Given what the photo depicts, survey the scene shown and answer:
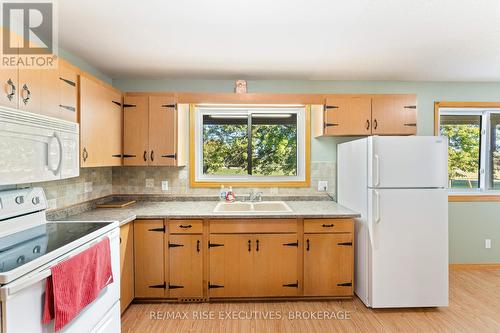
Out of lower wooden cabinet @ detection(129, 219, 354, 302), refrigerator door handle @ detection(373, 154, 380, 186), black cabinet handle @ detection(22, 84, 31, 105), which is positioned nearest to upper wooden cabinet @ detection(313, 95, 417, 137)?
refrigerator door handle @ detection(373, 154, 380, 186)

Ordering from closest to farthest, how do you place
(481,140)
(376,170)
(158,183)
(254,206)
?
(376,170) → (254,206) → (158,183) → (481,140)

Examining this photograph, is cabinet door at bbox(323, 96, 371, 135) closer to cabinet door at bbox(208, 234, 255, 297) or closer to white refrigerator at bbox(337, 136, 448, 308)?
white refrigerator at bbox(337, 136, 448, 308)

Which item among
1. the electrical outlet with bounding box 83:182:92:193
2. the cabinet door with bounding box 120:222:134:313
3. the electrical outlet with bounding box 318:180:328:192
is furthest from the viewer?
the electrical outlet with bounding box 318:180:328:192

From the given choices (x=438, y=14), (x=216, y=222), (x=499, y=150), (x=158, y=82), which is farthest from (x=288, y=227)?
(x=499, y=150)

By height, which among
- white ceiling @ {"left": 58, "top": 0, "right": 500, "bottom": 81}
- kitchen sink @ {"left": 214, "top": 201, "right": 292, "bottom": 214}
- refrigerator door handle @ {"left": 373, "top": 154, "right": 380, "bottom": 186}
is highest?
white ceiling @ {"left": 58, "top": 0, "right": 500, "bottom": 81}

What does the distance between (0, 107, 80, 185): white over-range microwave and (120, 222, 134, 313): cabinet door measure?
0.72 m

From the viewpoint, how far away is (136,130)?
9.29 ft

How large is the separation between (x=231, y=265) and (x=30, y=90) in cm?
199

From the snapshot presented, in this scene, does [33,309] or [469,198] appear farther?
[469,198]

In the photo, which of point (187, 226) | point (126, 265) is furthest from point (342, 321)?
point (126, 265)

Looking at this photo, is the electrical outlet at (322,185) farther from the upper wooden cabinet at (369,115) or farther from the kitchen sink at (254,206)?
the upper wooden cabinet at (369,115)

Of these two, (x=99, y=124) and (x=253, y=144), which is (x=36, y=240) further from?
(x=253, y=144)

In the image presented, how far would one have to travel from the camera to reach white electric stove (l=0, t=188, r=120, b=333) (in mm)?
1123

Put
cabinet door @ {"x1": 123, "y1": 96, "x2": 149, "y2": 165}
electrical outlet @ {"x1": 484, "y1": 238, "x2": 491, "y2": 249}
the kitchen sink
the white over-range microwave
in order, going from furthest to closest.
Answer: electrical outlet @ {"x1": 484, "y1": 238, "x2": 491, "y2": 249} < the kitchen sink < cabinet door @ {"x1": 123, "y1": 96, "x2": 149, "y2": 165} < the white over-range microwave
